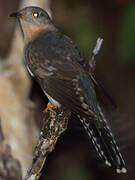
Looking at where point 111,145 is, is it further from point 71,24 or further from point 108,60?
point 108,60

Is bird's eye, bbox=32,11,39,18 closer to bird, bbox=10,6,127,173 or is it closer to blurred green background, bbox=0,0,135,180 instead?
bird, bbox=10,6,127,173

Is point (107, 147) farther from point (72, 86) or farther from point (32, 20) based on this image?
point (32, 20)

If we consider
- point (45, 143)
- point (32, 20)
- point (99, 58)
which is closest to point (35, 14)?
point (32, 20)

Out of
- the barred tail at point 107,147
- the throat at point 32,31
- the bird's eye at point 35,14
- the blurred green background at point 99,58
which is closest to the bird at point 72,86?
the barred tail at point 107,147

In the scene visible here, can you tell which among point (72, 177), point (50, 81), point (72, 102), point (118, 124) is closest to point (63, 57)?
point (50, 81)

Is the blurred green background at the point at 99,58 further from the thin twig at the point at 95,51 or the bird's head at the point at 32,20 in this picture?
the thin twig at the point at 95,51

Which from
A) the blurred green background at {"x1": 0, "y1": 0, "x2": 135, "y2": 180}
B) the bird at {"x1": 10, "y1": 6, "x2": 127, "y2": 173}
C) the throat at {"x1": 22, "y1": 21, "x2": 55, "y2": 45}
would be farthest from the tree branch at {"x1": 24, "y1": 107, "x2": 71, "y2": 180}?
the blurred green background at {"x1": 0, "y1": 0, "x2": 135, "y2": 180}

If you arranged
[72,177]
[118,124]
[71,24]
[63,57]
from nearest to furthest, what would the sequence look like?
[63,57] < [118,124] < [72,177] < [71,24]
